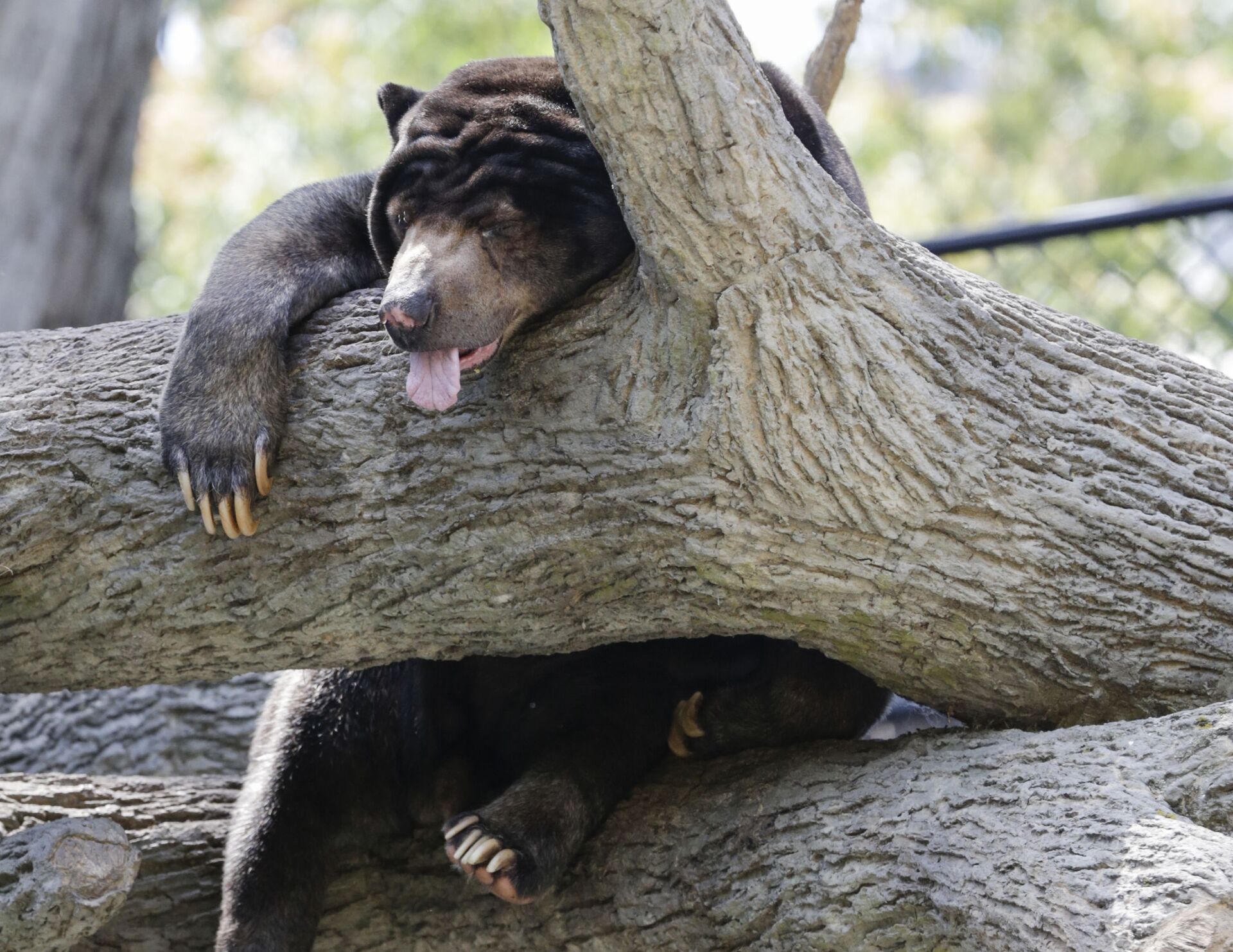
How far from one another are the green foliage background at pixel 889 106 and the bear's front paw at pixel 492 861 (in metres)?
12.2

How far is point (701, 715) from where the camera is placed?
368 cm

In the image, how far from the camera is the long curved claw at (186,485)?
3.21m

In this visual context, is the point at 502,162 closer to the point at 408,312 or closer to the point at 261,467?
the point at 408,312

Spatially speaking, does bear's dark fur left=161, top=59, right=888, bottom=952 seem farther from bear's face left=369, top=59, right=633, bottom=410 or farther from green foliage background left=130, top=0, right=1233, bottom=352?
green foliage background left=130, top=0, right=1233, bottom=352

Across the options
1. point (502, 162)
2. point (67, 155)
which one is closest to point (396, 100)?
point (502, 162)

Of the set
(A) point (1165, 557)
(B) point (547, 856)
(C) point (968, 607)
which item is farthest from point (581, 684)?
(A) point (1165, 557)

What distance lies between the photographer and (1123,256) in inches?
279

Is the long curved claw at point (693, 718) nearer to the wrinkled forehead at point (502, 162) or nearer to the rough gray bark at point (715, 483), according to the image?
the rough gray bark at point (715, 483)

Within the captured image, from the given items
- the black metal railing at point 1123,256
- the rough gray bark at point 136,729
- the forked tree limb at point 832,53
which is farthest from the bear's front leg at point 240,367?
the black metal railing at point 1123,256

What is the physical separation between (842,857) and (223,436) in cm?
175

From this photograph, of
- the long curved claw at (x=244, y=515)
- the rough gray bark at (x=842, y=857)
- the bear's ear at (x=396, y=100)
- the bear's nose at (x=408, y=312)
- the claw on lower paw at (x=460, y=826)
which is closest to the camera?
the rough gray bark at (x=842, y=857)

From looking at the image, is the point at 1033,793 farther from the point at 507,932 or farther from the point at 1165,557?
the point at 507,932

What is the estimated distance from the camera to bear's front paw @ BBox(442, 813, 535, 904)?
3.27 meters

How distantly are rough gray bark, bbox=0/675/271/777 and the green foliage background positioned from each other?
985 cm
